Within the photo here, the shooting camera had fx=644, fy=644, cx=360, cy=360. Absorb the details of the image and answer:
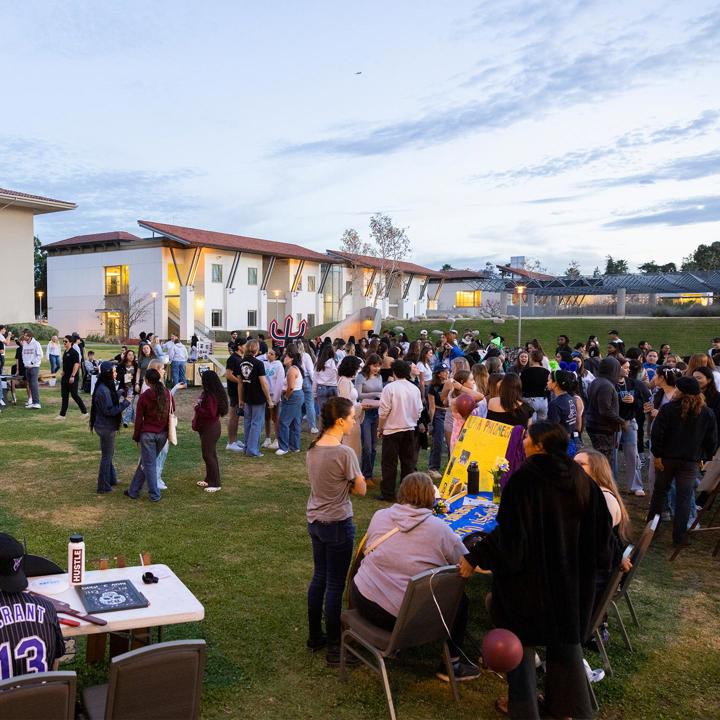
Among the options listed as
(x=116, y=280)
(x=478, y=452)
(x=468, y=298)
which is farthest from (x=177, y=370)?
(x=468, y=298)

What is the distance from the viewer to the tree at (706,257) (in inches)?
3162

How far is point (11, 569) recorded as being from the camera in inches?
115

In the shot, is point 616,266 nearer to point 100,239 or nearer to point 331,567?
point 100,239

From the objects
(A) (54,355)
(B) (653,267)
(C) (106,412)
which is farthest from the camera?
(B) (653,267)

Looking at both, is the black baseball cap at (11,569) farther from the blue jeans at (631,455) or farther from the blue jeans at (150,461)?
the blue jeans at (631,455)

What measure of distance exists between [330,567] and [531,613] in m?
1.45

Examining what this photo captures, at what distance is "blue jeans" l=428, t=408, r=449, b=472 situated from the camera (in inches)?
372

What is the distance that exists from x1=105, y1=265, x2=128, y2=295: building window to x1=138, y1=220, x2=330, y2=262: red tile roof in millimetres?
5296

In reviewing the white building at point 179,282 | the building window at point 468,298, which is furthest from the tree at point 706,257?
the white building at point 179,282

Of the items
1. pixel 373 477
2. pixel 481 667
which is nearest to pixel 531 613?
pixel 481 667

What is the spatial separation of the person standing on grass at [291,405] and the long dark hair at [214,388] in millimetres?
2073

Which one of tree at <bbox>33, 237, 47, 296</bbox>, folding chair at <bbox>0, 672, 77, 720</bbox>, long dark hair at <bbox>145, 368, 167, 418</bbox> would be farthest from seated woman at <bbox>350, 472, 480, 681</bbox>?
tree at <bbox>33, 237, 47, 296</bbox>

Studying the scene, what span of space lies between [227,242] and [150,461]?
42.5 metres

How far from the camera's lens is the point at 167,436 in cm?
791
